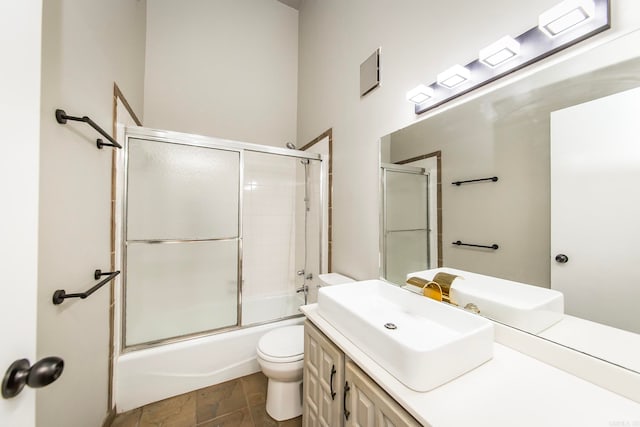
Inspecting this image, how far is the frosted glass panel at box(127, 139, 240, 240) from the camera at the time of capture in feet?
5.71

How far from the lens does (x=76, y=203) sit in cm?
104

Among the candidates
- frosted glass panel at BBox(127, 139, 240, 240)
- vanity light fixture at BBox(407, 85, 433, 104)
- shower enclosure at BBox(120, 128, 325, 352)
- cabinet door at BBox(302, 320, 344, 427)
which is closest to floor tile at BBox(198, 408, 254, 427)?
cabinet door at BBox(302, 320, 344, 427)

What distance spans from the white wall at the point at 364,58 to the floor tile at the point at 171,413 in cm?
139

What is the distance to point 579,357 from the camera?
0.74 m

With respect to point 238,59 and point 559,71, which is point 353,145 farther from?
point 238,59

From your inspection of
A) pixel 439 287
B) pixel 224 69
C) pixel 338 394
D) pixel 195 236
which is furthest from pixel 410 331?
pixel 224 69

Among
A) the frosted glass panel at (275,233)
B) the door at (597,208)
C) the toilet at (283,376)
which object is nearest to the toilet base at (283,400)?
the toilet at (283,376)

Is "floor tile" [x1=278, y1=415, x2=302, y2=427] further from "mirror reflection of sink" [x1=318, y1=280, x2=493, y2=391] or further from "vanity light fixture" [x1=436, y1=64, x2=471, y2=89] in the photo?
"vanity light fixture" [x1=436, y1=64, x2=471, y2=89]

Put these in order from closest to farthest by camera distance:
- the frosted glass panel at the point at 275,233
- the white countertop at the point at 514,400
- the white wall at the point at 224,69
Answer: the white countertop at the point at 514,400, the white wall at the point at 224,69, the frosted glass panel at the point at 275,233

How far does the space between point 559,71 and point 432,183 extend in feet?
1.99

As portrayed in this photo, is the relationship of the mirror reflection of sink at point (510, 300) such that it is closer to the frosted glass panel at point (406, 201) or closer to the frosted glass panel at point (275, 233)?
the frosted glass panel at point (406, 201)

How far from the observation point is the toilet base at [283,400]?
1469mm

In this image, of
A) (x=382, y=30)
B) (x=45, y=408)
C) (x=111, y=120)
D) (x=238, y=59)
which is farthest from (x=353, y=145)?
(x=45, y=408)

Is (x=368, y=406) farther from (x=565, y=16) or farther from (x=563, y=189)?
(x=565, y=16)
